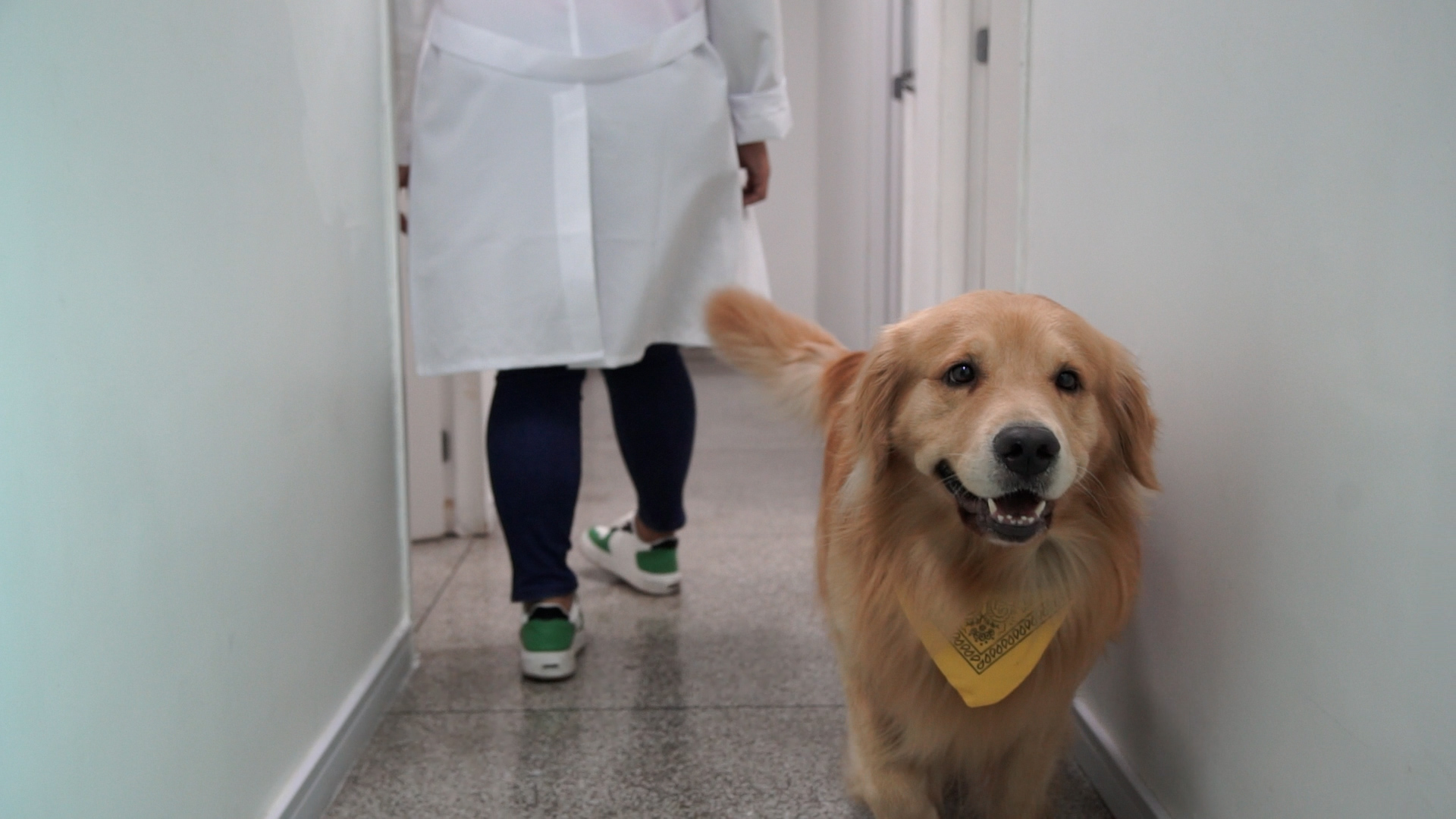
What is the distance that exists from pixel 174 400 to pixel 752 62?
113 centimetres

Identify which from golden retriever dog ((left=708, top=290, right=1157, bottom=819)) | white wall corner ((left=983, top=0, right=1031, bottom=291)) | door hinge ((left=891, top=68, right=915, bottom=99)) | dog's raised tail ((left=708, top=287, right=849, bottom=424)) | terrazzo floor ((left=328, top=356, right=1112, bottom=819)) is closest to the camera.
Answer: golden retriever dog ((left=708, top=290, right=1157, bottom=819))

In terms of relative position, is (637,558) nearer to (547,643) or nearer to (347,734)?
(547,643)

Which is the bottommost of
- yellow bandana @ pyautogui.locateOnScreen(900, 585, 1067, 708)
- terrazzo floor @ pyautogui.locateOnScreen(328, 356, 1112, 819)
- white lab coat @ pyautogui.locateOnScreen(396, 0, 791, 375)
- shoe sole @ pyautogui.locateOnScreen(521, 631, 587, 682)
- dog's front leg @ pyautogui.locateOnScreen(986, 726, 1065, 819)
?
terrazzo floor @ pyautogui.locateOnScreen(328, 356, 1112, 819)

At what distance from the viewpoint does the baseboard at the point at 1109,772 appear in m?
1.27

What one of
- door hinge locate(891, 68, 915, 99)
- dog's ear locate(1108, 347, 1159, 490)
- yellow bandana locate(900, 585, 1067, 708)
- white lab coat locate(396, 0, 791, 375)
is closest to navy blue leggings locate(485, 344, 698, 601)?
white lab coat locate(396, 0, 791, 375)

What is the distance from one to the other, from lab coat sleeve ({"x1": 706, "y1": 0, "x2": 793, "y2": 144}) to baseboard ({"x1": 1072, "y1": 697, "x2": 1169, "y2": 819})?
103 centimetres

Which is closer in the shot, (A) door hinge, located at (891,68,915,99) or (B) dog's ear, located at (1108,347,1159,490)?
(B) dog's ear, located at (1108,347,1159,490)

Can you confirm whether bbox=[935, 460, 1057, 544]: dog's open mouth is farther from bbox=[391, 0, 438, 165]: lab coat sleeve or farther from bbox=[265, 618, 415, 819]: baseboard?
bbox=[391, 0, 438, 165]: lab coat sleeve

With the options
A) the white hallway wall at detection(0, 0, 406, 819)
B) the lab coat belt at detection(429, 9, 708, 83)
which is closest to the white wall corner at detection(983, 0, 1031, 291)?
the lab coat belt at detection(429, 9, 708, 83)

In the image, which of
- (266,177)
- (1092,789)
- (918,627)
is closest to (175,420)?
(266,177)

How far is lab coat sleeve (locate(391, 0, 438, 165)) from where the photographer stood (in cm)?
176

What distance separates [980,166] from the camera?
2.36 meters

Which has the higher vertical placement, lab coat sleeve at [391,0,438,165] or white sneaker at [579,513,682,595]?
lab coat sleeve at [391,0,438,165]

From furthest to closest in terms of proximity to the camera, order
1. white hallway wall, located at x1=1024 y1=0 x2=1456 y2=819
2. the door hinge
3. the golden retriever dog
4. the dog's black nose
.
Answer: the door hinge → the golden retriever dog → the dog's black nose → white hallway wall, located at x1=1024 y1=0 x2=1456 y2=819
